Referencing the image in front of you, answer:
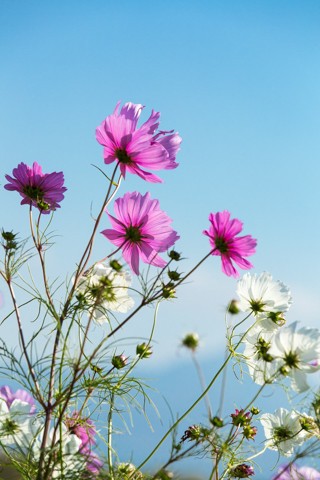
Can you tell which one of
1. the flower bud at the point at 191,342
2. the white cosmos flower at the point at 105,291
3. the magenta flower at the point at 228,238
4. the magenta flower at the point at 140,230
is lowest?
the flower bud at the point at 191,342

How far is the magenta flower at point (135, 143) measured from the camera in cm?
100

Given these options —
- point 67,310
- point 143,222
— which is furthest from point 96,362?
point 143,222

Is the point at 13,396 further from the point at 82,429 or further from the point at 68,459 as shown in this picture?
the point at 68,459

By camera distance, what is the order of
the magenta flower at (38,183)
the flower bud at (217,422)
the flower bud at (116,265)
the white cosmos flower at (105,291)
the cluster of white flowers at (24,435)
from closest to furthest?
1. the flower bud at (217,422)
2. the flower bud at (116,265)
3. the cluster of white flowers at (24,435)
4. the white cosmos flower at (105,291)
5. the magenta flower at (38,183)

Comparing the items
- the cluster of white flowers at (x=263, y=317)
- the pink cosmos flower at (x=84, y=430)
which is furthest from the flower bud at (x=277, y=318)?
the pink cosmos flower at (x=84, y=430)

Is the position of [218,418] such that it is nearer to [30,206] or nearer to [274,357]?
[274,357]

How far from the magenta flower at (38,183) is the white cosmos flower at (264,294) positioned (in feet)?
1.16

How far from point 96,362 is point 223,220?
309mm

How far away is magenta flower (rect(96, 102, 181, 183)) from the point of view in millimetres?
998

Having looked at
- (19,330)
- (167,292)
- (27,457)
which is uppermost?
(167,292)

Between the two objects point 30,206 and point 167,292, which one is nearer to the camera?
point 167,292

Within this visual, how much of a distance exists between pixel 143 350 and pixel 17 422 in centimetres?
23

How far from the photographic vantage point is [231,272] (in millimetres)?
1089

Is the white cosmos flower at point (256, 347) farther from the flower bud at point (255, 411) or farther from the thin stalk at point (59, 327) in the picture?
the thin stalk at point (59, 327)
